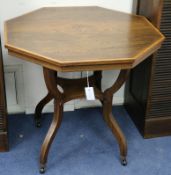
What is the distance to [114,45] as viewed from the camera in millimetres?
1438

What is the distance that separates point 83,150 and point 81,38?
0.73m

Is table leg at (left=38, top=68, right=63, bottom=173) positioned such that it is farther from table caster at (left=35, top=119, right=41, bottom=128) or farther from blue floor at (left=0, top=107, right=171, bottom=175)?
table caster at (left=35, top=119, right=41, bottom=128)

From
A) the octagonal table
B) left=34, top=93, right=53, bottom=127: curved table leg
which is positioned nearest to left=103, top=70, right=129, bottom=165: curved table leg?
the octagonal table

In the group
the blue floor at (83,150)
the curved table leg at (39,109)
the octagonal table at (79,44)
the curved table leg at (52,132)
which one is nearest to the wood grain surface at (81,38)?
the octagonal table at (79,44)

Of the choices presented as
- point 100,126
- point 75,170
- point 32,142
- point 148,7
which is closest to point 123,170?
point 75,170

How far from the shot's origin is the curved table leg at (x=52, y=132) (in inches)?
65.9

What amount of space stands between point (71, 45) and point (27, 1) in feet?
2.18

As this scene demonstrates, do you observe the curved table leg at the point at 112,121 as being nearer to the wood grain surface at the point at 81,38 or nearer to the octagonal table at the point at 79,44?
the octagonal table at the point at 79,44

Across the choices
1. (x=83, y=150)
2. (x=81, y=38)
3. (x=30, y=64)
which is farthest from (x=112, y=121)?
(x=30, y=64)

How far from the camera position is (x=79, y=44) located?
144cm

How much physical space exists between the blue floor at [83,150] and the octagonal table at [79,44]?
0.32 ft

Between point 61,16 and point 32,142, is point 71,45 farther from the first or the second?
point 32,142

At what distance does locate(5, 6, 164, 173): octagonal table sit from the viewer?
1319 millimetres

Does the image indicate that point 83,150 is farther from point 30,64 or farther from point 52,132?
point 30,64
